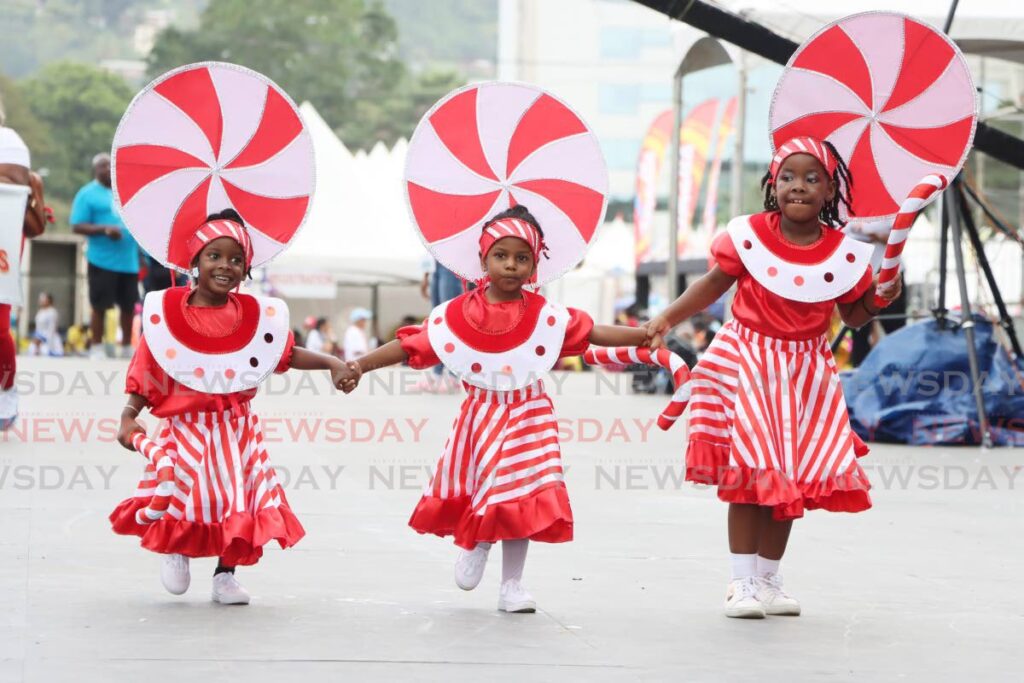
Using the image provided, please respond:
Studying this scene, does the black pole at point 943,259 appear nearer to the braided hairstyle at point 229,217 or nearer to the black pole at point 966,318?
the black pole at point 966,318

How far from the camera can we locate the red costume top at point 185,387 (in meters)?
5.24

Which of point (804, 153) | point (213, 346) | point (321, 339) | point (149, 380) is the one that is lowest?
point (321, 339)

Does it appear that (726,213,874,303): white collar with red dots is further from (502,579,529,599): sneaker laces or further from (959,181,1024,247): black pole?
(959,181,1024,247): black pole

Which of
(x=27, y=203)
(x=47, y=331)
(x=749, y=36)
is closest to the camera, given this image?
(x=27, y=203)

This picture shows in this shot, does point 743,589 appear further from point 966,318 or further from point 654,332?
point 966,318

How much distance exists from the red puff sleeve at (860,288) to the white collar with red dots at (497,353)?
0.95 m

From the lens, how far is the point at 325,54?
98.3 meters

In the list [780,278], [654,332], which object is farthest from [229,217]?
[780,278]

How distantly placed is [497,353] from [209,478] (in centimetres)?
96

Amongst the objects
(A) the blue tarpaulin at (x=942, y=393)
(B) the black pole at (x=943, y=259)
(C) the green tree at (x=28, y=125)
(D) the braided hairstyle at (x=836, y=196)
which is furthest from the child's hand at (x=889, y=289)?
(C) the green tree at (x=28, y=125)

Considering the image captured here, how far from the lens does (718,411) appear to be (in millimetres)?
5469

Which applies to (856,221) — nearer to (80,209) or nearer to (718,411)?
(718,411)

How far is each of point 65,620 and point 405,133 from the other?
9389 cm

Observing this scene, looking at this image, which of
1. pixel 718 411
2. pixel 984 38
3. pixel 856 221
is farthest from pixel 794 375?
pixel 984 38
